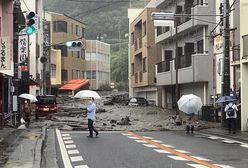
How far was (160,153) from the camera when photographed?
1495 centimetres

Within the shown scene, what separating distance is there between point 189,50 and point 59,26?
40.4 metres

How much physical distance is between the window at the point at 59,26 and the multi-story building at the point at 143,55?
13416 millimetres

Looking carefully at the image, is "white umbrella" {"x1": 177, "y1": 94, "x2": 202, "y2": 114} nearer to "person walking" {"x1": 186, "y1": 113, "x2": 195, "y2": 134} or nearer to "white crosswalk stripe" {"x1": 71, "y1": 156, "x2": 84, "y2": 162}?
"person walking" {"x1": 186, "y1": 113, "x2": 195, "y2": 134}

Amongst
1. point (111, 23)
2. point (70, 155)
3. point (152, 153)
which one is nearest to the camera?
point (70, 155)

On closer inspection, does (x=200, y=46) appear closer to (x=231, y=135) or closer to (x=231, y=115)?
(x=231, y=115)

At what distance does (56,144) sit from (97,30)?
92.3m

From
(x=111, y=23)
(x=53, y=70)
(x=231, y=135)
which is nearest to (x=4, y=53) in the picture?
(x=231, y=135)

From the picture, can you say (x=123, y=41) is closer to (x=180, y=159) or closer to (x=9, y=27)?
(x=9, y=27)

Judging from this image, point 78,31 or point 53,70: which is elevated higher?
point 78,31

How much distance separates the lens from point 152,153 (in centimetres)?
1492

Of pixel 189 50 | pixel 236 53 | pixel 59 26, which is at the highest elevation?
pixel 59 26

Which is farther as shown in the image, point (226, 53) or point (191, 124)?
point (191, 124)

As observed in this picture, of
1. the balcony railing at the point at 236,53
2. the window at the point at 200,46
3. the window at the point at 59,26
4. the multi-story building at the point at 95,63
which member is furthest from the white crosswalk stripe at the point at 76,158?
the multi-story building at the point at 95,63

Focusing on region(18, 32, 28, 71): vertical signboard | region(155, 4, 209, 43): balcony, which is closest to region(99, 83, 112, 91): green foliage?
region(155, 4, 209, 43): balcony
